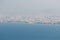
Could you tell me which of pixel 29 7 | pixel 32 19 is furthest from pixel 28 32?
pixel 29 7

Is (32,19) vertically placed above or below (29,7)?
below

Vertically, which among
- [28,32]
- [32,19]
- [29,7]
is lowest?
[28,32]

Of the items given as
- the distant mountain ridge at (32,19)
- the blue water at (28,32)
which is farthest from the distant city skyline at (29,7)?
the blue water at (28,32)

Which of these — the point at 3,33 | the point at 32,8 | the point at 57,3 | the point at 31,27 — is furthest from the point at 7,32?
the point at 57,3

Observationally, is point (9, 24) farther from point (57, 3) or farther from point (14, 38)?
point (57, 3)

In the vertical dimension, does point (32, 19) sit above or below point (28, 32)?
above

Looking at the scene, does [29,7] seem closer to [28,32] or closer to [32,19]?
[32,19]
